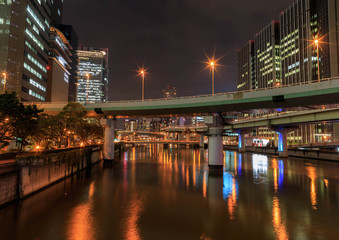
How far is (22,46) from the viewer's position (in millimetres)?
82938

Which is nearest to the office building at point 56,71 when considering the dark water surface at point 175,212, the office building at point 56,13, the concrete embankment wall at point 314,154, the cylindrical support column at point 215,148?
the office building at point 56,13

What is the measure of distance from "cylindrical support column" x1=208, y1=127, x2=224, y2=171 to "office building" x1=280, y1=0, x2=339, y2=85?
104363mm

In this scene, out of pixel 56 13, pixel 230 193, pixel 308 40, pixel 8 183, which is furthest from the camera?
pixel 56 13

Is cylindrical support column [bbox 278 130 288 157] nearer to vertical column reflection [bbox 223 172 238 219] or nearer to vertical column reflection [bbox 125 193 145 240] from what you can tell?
vertical column reflection [bbox 223 172 238 219]

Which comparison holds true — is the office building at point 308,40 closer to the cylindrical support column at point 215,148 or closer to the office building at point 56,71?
the cylindrical support column at point 215,148

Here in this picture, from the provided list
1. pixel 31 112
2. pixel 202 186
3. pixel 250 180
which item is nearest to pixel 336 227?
pixel 202 186

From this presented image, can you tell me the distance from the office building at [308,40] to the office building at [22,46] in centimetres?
13568

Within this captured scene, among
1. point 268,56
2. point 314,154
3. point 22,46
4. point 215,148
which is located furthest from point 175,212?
point 268,56

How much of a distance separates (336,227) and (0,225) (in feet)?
80.5

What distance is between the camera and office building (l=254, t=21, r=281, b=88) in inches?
6673

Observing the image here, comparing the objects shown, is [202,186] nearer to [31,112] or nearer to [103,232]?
[103,232]

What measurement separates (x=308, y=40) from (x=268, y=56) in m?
45.4

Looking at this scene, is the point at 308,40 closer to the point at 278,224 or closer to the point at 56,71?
the point at 56,71

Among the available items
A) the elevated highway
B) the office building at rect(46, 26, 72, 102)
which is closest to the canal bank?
the elevated highway
